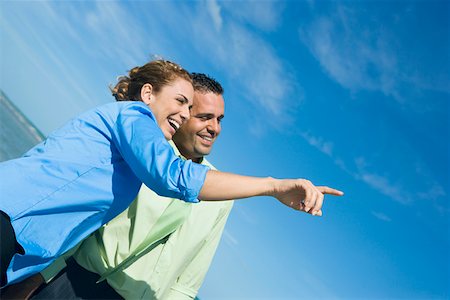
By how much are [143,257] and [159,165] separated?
4.50 feet

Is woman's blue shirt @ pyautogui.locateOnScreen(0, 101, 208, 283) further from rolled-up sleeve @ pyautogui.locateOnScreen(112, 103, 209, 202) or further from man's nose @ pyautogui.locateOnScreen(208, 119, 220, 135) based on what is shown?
man's nose @ pyautogui.locateOnScreen(208, 119, 220, 135)

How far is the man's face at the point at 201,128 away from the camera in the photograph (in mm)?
3670

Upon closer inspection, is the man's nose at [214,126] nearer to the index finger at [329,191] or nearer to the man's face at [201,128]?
the man's face at [201,128]

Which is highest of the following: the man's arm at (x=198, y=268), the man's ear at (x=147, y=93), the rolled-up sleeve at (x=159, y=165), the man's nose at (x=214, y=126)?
the man's ear at (x=147, y=93)

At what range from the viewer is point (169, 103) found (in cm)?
245

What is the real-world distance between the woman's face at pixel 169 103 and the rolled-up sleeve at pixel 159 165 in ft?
1.99

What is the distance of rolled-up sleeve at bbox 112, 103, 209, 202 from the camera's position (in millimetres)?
1671

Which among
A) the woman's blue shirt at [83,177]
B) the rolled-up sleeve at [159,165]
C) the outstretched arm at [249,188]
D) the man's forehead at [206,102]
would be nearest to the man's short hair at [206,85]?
the man's forehead at [206,102]

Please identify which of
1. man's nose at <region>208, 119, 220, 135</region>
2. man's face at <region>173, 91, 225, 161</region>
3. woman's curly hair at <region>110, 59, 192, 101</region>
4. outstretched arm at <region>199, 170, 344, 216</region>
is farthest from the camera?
man's nose at <region>208, 119, 220, 135</region>

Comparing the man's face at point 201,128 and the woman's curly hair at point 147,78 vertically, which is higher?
the woman's curly hair at point 147,78

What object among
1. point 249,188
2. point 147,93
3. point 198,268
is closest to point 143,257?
point 198,268

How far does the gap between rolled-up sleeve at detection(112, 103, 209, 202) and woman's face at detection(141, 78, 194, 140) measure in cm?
61

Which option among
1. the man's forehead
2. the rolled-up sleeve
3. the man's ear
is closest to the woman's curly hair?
the man's ear

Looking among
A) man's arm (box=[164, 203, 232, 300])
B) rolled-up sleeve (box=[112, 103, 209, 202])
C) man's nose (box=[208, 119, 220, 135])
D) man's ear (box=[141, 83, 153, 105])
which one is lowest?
man's arm (box=[164, 203, 232, 300])
